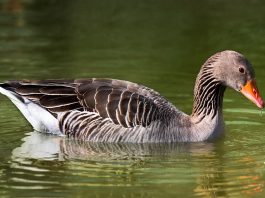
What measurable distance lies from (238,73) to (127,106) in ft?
5.76

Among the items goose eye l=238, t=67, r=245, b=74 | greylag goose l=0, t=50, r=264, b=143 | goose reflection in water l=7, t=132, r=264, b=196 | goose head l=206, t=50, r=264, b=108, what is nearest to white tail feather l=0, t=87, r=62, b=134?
greylag goose l=0, t=50, r=264, b=143

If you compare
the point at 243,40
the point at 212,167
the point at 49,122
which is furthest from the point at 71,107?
the point at 243,40

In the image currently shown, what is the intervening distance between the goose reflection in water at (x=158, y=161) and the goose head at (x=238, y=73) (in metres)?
0.91

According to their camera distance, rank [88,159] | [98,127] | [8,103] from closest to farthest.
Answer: [88,159] < [98,127] < [8,103]

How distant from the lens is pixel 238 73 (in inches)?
552

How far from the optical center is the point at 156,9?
2444cm

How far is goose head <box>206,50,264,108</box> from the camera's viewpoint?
13977mm

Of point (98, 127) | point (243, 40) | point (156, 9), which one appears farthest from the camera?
point (156, 9)

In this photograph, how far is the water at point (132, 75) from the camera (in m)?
11.7

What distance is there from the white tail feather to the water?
0.18 metres

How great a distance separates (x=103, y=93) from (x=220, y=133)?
1915 mm

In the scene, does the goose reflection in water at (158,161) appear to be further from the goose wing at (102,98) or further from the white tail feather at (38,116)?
the goose wing at (102,98)

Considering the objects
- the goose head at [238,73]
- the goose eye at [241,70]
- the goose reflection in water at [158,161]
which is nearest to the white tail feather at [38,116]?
the goose reflection in water at [158,161]

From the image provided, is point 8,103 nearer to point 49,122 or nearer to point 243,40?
point 49,122
